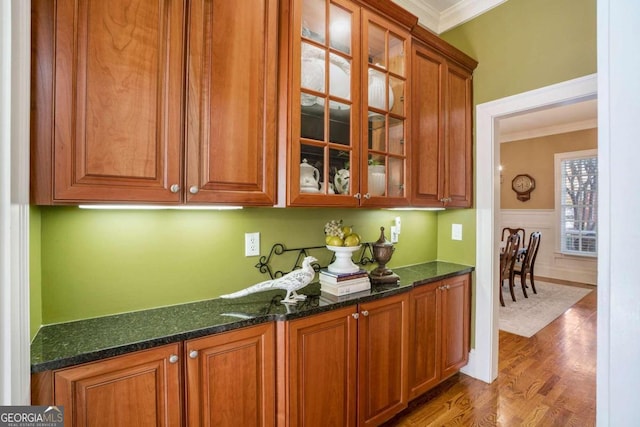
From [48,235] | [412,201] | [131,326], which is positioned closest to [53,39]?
[48,235]

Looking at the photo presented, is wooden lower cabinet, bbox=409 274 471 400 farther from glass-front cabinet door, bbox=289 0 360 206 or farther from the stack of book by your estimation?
glass-front cabinet door, bbox=289 0 360 206

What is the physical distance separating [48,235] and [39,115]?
19.3 inches

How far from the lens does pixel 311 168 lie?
154 cm

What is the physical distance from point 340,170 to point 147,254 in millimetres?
1046

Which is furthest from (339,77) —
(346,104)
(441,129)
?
(441,129)

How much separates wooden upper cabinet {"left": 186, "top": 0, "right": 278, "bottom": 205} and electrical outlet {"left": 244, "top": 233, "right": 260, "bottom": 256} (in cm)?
34

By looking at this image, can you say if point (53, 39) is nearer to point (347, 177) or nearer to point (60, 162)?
point (60, 162)

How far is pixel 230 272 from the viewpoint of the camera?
5.25 ft

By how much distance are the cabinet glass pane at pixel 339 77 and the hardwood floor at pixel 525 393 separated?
2.05 metres

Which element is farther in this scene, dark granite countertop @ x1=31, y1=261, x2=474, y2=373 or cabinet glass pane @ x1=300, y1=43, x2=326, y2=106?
cabinet glass pane @ x1=300, y1=43, x2=326, y2=106

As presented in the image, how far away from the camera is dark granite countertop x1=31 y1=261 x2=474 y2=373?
3.22 feet

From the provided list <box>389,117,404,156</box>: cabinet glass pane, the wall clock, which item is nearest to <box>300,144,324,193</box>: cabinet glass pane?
<box>389,117,404,156</box>: cabinet glass pane

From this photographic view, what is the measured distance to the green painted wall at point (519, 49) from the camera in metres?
1.95

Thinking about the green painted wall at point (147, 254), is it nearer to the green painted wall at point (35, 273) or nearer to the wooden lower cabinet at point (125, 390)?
the green painted wall at point (35, 273)
